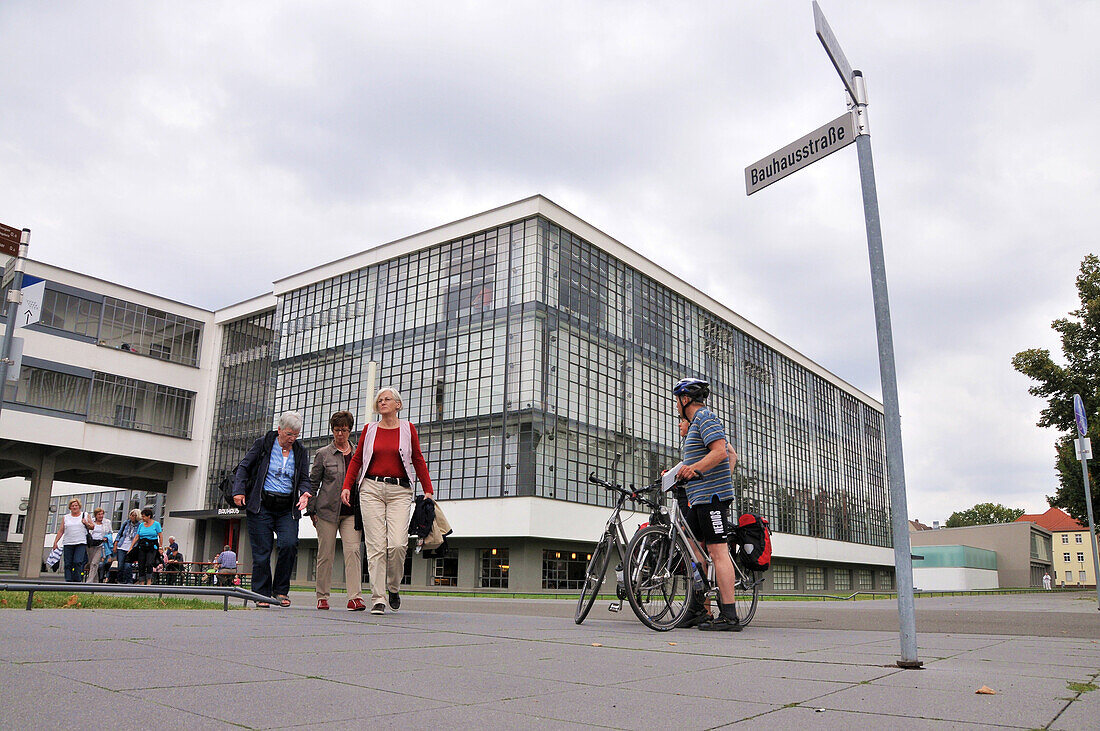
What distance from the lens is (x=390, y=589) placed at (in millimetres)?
8008

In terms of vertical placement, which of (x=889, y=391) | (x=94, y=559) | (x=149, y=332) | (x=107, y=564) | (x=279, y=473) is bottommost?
(x=107, y=564)

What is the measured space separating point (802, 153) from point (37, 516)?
4715cm

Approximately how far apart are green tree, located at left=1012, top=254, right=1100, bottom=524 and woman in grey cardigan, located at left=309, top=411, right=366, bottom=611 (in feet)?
94.3

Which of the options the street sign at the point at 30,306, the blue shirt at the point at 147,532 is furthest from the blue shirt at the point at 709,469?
the blue shirt at the point at 147,532

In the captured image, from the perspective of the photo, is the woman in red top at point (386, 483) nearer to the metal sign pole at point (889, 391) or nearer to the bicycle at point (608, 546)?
the bicycle at point (608, 546)

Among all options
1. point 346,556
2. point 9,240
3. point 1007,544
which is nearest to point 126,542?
point 9,240

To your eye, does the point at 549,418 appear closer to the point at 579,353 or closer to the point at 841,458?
the point at 579,353

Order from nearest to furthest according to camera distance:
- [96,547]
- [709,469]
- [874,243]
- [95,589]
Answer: [874,243]
[95,589]
[709,469]
[96,547]

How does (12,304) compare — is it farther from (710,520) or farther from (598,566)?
(710,520)

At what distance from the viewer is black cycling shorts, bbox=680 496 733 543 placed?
6771 millimetres

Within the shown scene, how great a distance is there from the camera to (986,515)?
129625 millimetres

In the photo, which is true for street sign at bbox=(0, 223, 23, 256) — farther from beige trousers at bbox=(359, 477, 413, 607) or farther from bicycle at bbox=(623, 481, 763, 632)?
bicycle at bbox=(623, 481, 763, 632)

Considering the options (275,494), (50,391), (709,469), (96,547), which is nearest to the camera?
(709,469)

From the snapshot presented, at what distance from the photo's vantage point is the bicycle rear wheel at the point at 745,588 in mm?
7277
